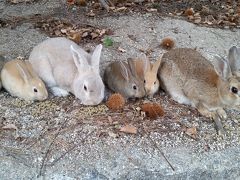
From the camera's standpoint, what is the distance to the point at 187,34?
601cm

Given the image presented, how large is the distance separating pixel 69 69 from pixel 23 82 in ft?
1.46

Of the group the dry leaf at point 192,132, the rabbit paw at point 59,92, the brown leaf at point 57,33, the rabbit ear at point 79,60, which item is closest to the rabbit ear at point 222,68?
the dry leaf at point 192,132

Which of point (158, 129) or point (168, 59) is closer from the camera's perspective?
point (158, 129)

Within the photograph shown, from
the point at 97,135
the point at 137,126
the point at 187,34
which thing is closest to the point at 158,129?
the point at 137,126

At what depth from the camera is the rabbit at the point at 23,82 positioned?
4.28m

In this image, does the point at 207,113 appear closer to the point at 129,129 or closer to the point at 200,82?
the point at 200,82

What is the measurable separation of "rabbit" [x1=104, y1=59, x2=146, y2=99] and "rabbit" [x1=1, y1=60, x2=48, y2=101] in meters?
0.65

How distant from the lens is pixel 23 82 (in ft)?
14.1

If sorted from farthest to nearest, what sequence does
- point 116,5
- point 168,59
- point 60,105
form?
point 116,5, point 168,59, point 60,105

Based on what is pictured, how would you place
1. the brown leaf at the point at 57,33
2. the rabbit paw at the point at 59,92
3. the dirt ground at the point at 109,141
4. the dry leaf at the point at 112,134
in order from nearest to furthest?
the dirt ground at the point at 109,141 → the dry leaf at the point at 112,134 → the rabbit paw at the point at 59,92 → the brown leaf at the point at 57,33

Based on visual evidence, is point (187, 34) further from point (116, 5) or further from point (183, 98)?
point (183, 98)

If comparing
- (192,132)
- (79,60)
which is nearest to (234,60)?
(192,132)

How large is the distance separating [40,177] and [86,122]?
72 centimetres

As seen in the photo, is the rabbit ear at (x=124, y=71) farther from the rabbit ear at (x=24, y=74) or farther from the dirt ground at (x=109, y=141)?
the rabbit ear at (x=24, y=74)
